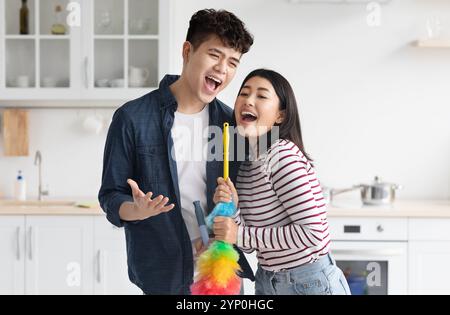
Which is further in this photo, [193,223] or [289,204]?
[193,223]

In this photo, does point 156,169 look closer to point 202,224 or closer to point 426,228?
point 202,224

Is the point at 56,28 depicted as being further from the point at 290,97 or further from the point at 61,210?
the point at 290,97

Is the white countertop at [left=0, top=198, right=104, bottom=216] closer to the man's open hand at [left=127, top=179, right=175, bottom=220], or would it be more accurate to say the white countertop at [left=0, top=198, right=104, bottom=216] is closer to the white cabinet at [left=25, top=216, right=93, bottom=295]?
the white cabinet at [left=25, top=216, right=93, bottom=295]

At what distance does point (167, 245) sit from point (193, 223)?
0.26ft

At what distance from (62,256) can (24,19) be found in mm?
1150

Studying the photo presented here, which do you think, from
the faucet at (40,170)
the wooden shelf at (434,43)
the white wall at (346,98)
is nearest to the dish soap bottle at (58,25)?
the white wall at (346,98)

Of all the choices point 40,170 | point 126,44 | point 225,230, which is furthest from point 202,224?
point 40,170

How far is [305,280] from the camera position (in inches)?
57.1

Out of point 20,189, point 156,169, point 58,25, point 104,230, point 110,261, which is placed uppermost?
point 58,25

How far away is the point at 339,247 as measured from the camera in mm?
3025

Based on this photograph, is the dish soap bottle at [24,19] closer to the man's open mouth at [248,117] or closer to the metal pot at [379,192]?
the metal pot at [379,192]

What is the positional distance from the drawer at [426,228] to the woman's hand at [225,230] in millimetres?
1903

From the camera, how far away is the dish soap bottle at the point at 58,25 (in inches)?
129
